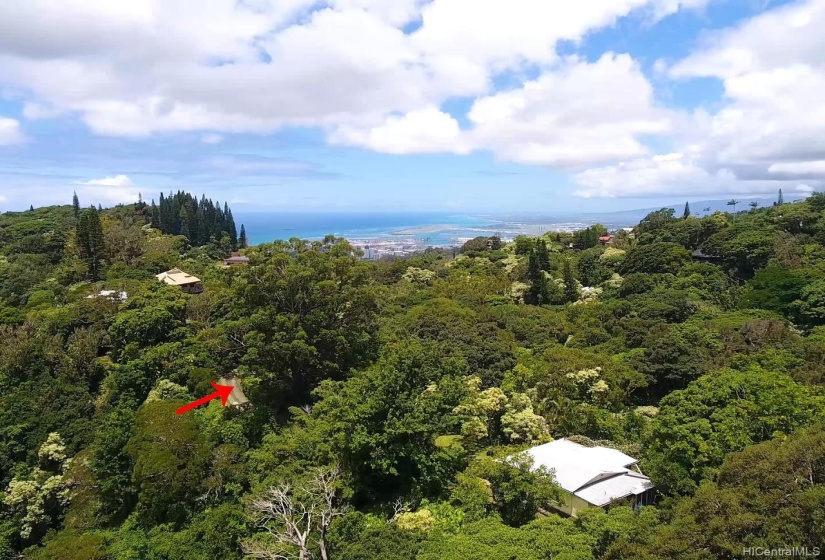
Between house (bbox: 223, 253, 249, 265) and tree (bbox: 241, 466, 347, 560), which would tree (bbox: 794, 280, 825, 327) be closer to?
tree (bbox: 241, 466, 347, 560)

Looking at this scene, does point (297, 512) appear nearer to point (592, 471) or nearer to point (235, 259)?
point (592, 471)

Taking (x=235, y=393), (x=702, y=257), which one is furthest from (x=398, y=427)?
(x=702, y=257)

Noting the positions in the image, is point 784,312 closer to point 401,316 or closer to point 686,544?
point 401,316

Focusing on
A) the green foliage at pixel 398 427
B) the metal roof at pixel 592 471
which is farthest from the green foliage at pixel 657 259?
the green foliage at pixel 398 427

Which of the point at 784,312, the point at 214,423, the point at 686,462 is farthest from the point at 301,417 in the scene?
the point at 784,312

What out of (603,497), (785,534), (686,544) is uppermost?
(785,534)

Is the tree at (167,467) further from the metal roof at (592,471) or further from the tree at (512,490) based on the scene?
the metal roof at (592,471)

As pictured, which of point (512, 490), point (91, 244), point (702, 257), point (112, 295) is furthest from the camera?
point (702, 257)
